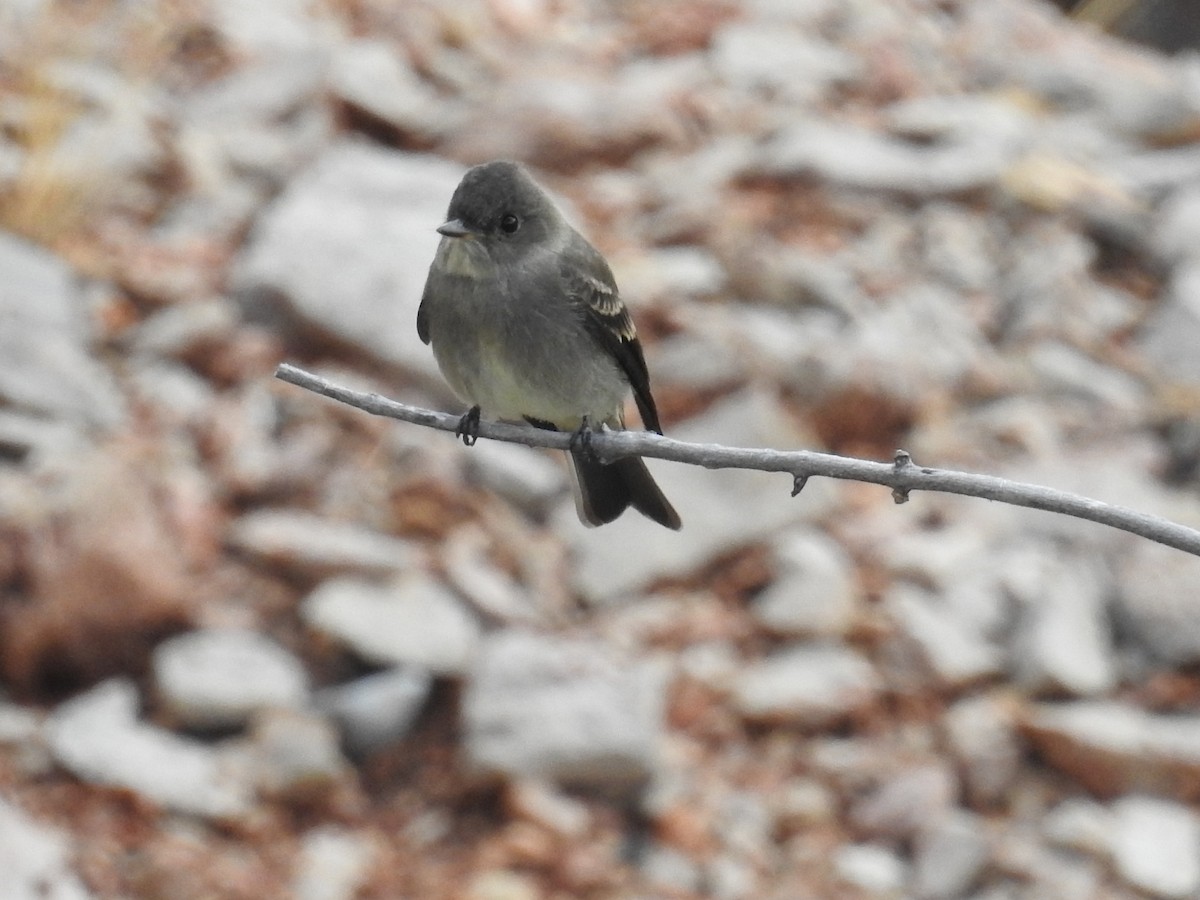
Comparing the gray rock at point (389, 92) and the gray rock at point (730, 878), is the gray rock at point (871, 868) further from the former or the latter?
the gray rock at point (389, 92)

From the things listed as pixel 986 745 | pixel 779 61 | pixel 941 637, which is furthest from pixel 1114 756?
pixel 779 61

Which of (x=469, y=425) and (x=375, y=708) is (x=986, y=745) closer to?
(x=375, y=708)

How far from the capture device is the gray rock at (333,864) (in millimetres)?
6320

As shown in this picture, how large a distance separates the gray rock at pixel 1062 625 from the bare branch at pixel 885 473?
450 centimetres

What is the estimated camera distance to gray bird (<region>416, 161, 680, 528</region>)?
180 inches

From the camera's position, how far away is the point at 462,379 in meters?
4.64

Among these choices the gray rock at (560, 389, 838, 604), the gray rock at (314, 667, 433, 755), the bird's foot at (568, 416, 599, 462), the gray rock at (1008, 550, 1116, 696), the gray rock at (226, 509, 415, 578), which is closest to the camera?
the bird's foot at (568, 416, 599, 462)

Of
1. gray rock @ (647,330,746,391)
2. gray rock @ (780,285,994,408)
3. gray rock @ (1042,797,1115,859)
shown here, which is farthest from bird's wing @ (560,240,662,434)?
gray rock @ (780,285,994,408)

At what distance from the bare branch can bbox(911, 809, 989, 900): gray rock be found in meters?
3.68

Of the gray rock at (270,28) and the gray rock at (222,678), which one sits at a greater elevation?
the gray rock at (270,28)

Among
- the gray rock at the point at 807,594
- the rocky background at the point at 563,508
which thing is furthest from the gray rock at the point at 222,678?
the gray rock at the point at 807,594

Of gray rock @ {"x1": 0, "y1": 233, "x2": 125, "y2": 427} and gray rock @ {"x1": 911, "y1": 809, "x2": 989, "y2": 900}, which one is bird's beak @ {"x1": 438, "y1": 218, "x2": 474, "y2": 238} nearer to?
gray rock @ {"x1": 911, "y1": 809, "x2": 989, "y2": 900}

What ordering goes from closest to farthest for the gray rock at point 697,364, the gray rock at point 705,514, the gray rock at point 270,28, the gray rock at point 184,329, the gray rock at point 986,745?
1. the gray rock at point 986,745
2. the gray rock at point 705,514
3. the gray rock at point 184,329
4. the gray rock at point 697,364
5. the gray rock at point 270,28

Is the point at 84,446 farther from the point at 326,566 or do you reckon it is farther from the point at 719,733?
the point at 719,733
